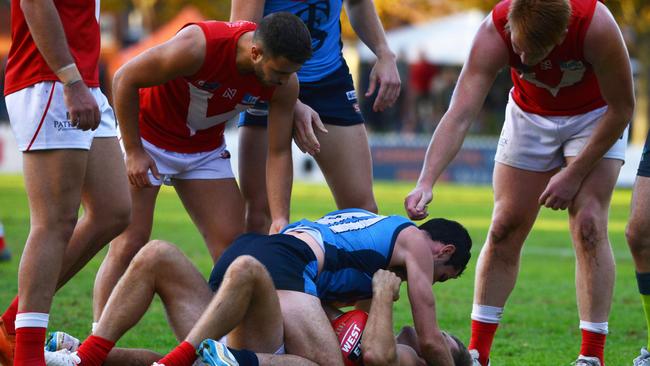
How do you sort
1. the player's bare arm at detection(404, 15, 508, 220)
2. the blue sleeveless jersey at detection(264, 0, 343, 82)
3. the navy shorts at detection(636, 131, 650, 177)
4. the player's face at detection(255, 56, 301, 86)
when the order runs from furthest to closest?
1. the blue sleeveless jersey at detection(264, 0, 343, 82)
2. the navy shorts at detection(636, 131, 650, 177)
3. the player's bare arm at detection(404, 15, 508, 220)
4. the player's face at detection(255, 56, 301, 86)

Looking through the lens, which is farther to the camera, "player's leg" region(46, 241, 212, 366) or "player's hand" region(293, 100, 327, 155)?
"player's hand" region(293, 100, 327, 155)

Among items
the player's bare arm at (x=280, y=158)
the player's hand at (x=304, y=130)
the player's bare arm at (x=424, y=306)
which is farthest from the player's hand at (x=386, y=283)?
the player's hand at (x=304, y=130)

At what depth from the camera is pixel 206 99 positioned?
6125mm

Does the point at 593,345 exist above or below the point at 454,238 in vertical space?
below

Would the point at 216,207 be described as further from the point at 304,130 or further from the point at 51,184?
the point at 51,184

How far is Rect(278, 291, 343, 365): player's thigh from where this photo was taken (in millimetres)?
5121

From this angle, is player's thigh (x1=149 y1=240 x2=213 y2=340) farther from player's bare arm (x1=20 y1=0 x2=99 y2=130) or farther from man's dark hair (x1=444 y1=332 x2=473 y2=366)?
man's dark hair (x1=444 y1=332 x2=473 y2=366)

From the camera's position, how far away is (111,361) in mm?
5234

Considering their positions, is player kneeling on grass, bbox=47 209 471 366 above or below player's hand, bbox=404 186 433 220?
below

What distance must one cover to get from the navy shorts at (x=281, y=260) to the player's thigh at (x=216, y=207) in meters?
0.88

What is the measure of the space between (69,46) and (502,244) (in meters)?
2.74

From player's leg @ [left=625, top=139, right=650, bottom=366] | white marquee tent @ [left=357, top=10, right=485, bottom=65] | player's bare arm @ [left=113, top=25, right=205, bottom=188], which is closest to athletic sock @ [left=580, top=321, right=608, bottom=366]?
player's leg @ [left=625, top=139, right=650, bottom=366]

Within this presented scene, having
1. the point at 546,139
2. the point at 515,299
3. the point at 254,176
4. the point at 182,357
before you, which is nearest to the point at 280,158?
the point at 254,176

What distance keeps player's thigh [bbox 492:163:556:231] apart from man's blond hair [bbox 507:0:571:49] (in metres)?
1.13
